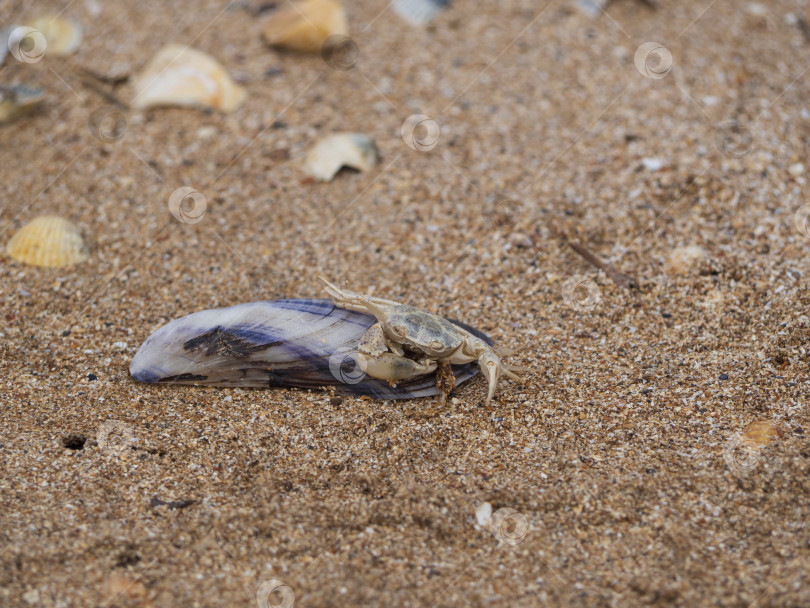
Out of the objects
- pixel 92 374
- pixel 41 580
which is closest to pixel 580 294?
pixel 92 374

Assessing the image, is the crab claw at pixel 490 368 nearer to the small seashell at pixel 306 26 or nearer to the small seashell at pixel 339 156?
the small seashell at pixel 339 156

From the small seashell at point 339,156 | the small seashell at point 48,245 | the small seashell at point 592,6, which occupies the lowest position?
the small seashell at point 48,245

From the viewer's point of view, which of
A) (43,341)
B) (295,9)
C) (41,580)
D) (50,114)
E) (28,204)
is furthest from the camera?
(295,9)

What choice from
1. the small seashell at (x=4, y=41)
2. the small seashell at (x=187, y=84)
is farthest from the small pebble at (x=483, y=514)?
the small seashell at (x=4, y=41)

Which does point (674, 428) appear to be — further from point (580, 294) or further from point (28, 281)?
point (28, 281)

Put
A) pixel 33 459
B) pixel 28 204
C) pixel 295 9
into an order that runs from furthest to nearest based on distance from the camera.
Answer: pixel 295 9, pixel 28 204, pixel 33 459

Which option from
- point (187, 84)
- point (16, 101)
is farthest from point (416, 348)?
point (16, 101)


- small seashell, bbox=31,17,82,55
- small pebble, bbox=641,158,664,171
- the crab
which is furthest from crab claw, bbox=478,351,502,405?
small seashell, bbox=31,17,82,55
